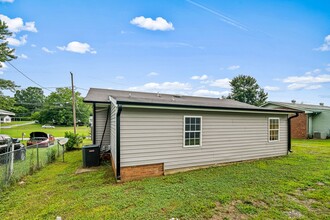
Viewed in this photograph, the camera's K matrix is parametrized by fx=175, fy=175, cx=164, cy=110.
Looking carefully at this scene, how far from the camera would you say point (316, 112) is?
55.8 feet

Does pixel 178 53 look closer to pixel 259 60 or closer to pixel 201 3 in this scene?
pixel 201 3

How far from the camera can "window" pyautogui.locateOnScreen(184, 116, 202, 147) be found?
20.2ft

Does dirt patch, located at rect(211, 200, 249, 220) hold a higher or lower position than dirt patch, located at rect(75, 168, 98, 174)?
higher

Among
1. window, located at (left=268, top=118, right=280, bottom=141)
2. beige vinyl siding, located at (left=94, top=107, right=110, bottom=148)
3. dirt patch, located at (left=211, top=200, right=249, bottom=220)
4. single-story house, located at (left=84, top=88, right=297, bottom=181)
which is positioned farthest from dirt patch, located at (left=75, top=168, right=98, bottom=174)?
window, located at (left=268, top=118, right=280, bottom=141)

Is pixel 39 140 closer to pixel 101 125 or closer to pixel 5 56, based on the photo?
pixel 101 125

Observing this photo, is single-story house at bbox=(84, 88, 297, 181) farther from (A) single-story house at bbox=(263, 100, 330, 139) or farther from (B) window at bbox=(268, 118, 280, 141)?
(A) single-story house at bbox=(263, 100, 330, 139)

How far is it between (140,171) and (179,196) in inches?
69.0

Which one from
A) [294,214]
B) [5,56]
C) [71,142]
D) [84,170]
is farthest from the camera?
[5,56]

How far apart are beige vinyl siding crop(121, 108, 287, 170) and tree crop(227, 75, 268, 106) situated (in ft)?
103

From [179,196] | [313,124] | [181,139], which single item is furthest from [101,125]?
[313,124]

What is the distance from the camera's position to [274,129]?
328 inches

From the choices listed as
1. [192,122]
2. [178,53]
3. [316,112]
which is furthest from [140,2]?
[316,112]

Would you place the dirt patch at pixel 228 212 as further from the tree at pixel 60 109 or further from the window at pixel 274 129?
the tree at pixel 60 109

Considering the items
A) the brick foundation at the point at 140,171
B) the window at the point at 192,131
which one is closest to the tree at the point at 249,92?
the window at the point at 192,131
